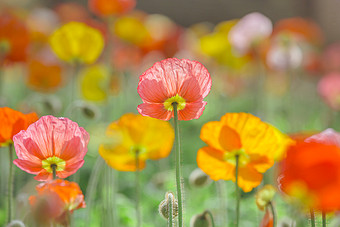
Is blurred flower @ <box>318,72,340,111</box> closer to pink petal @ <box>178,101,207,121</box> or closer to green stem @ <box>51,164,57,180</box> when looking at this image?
pink petal @ <box>178,101,207,121</box>

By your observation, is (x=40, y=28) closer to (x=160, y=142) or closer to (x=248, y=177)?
(x=160, y=142)

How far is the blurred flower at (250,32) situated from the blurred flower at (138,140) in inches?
53.8

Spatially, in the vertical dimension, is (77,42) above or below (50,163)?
above

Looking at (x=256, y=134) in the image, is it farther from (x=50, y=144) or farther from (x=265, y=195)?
(x=50, y=144)

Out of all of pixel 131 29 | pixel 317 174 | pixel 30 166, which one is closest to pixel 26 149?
pixel 30 166

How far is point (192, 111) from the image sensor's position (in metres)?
0.95

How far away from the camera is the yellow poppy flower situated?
1979 millimetres

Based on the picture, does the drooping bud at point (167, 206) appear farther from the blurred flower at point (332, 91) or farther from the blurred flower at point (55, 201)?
the blurred flower at point (332, 91)

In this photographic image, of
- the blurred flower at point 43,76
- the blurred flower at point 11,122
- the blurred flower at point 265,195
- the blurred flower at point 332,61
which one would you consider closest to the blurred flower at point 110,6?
the blurred flower at point 43,76

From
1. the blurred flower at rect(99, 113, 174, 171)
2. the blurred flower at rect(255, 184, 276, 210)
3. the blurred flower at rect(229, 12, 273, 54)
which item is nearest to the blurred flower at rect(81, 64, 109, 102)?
the blurred flower at rect(229, 12, 273, 54)

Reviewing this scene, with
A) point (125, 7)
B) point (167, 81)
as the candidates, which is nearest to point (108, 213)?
point (167, 81)

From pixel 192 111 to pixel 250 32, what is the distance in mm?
1627

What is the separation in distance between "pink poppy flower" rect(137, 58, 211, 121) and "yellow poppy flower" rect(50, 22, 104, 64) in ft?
3.66

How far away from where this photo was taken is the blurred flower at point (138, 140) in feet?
3.80
